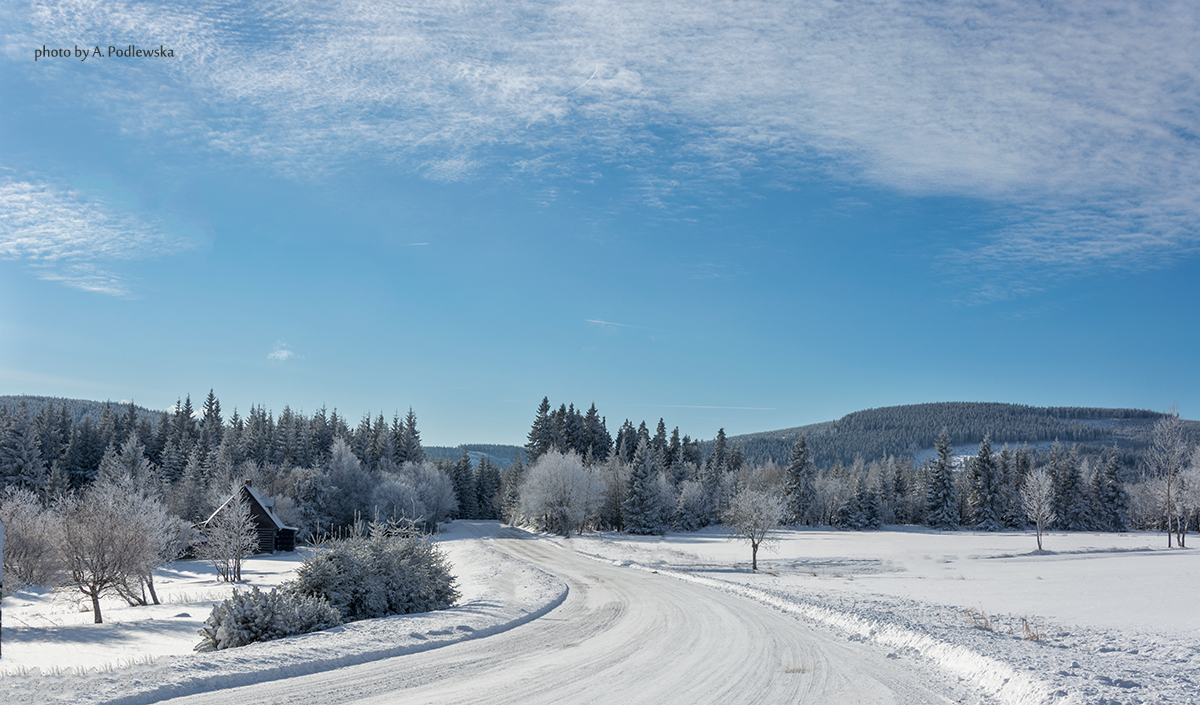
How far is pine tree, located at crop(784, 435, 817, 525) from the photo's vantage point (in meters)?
85.9

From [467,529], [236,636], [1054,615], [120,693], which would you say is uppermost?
[120,693]

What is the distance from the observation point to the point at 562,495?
241 ft

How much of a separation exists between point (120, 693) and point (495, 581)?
20551mm

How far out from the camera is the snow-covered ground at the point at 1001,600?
11.4 meters

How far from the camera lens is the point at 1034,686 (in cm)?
1030

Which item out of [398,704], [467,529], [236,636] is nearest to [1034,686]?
[398,704]

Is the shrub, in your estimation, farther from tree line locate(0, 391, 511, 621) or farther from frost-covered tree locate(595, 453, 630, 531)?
frost-covered tree locate(595, 453, 630, 531)

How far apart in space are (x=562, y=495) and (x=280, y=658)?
6247cm

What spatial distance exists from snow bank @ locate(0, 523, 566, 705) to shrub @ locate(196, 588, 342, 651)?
108cm

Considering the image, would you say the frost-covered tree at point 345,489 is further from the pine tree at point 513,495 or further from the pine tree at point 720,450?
the pine tree at point 720,450

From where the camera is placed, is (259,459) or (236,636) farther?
(259,459)

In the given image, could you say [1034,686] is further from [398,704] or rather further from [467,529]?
[467,529]

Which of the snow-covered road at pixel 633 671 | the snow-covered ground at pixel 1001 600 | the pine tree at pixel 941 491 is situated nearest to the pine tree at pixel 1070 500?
the pine tree at pixel 941 491

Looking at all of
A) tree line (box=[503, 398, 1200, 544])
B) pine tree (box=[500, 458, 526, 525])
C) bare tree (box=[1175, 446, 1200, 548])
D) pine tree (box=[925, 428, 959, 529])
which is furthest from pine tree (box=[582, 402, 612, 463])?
bare tree (box=[1175, 446, 1200, 548])
